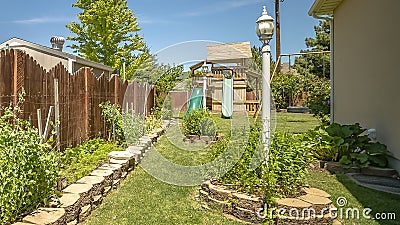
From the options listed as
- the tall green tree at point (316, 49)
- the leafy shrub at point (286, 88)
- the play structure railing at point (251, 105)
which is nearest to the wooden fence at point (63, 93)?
the play structure railing at point (251, 105)

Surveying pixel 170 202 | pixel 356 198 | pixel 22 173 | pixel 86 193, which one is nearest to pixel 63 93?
pixel 86 193

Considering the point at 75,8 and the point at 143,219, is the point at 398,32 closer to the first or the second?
the point at 143,219

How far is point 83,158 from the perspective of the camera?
188 inches

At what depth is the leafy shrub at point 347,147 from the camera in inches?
207

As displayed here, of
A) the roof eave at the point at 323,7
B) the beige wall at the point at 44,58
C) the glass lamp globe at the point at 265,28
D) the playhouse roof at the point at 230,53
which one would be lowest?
the glass lamp globe at the point at 265,28

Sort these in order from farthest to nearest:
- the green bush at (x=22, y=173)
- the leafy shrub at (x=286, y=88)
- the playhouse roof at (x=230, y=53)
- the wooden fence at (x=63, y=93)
Answer: the playhouse roof at (x=230, y=53), the leafy shrub at (x=286, y=88), the wooden fence at (x=63, y=93), the green bush at (x=22, y=173)

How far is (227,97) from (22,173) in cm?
1272

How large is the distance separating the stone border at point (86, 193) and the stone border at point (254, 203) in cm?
116

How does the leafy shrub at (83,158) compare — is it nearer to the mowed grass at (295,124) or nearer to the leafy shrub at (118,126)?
the leafy shrub at (118,126)

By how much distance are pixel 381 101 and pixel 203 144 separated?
12.7 feet

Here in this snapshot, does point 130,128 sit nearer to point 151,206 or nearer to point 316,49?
point 151,206

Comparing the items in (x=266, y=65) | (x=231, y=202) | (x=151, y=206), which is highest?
(x=266, y=65)

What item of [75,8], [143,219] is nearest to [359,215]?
[143,219]

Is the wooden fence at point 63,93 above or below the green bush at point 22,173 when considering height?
above
